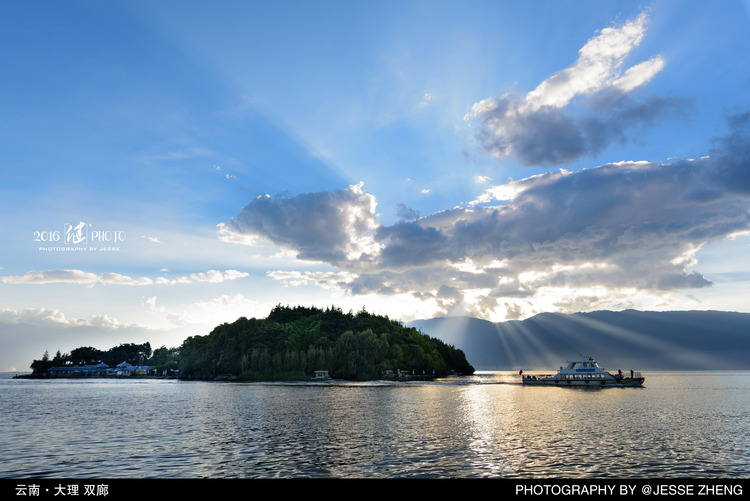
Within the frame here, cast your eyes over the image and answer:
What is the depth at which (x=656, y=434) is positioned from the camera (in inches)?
1709

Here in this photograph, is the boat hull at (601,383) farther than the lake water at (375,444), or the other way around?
the boat hull at (601,383)

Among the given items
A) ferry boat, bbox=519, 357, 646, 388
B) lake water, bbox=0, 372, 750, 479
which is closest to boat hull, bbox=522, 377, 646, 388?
ferry boat, bbox=519, 357, 646, 388

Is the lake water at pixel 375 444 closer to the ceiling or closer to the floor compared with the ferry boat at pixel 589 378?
closer to the ceiling

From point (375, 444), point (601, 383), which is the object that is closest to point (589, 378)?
point (601, 383)

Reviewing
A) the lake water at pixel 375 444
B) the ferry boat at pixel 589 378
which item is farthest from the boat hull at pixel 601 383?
the lake water at pixel 375 444

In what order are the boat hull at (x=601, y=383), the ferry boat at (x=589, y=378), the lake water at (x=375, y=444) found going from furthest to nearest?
the ferry boat at (x=589, y=378), the boat hull at (x=601, y=383), the lake water at (x=375, y=444)

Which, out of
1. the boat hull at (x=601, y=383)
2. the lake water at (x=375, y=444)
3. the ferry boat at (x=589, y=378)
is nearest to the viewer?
the lake water at (x=375, y=444)

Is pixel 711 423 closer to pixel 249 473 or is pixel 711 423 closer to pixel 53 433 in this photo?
pixel 249 473

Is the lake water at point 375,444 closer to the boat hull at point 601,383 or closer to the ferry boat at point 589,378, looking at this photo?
the boat hull at point 601,383

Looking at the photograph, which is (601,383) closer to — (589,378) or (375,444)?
(589,378)

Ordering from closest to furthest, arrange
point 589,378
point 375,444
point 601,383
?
point 375,444, point 601,383, point 589,378

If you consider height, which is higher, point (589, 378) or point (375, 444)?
point (375, 444)
